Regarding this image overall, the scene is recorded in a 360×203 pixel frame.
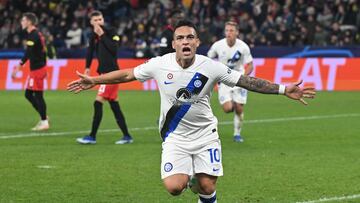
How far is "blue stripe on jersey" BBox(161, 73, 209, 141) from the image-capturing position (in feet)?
27.8

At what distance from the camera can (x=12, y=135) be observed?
16766mm

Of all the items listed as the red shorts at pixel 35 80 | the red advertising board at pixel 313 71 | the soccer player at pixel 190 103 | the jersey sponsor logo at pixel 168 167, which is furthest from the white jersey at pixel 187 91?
the red advertising board at pixel 313 71

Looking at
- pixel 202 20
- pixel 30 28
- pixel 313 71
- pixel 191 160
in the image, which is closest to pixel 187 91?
pixel 191 160

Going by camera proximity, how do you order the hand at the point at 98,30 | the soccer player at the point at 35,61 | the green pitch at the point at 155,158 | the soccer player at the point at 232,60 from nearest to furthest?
the green pitch at the point at 155,158 < the hand at the point at 98,30 < the soccer player at the point at 232,60 < the soccer player at the point at 35,61

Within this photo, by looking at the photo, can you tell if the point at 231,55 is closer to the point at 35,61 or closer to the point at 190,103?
the point at 35,61

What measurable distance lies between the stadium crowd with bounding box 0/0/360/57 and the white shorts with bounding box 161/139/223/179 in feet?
70.0

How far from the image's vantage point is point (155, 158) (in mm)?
13391

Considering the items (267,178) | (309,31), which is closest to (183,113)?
(267,178)

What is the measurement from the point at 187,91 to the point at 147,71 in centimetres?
48

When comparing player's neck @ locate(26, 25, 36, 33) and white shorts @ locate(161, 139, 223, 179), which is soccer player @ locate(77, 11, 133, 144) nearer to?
player's neck @ locate(26, 25, 36, 33)

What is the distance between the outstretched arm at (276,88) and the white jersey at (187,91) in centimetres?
11

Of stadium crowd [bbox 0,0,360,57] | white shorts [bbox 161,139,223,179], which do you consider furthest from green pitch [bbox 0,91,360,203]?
stadium crowd [bbox 0,0,360,57]

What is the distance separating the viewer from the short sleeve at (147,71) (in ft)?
28.3

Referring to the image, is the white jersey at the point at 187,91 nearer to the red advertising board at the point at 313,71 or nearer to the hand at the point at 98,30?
the hand at the point at 98,30
